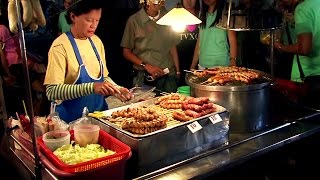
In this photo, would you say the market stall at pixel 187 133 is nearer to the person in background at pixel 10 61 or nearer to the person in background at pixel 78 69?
the person in background at pixel 78 69

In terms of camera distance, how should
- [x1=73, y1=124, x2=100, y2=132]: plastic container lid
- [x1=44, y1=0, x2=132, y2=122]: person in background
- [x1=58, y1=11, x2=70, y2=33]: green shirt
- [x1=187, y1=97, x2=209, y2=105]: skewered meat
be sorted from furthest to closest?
[x1=58, y1=11, x2=70, y2=33]: green shirt < [x1=187, y1=97, x2=209, y2=105]: skewered meat < [x1=44, y1=0, x2=132, y2=122]: person in background < [x1=73, y1=124, x2=100, y2=132]: plastic container lid

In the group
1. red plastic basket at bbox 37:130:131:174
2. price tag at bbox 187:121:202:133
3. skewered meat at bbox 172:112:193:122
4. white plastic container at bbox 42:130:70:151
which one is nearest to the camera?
red plastic basket at bbox 37:130:131:174

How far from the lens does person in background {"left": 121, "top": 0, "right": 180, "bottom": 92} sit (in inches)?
192

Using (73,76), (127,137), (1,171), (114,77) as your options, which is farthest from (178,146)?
(114,77)

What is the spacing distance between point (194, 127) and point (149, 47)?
258cm

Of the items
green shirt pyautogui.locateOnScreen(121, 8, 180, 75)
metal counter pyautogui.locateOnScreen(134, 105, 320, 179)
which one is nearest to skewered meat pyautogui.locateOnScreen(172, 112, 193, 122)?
metal counter pyautogui.locateOnScreen(134, 105, 320, 179)

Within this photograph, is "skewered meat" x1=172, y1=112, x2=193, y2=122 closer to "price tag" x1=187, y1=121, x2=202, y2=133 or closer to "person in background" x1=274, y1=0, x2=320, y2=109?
"price tag" x1=187, y1=121, x2=202, y2=133

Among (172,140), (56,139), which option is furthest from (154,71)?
(56,139)

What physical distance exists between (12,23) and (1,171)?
1877mm

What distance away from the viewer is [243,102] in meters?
3.04

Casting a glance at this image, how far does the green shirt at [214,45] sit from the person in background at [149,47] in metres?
0.59

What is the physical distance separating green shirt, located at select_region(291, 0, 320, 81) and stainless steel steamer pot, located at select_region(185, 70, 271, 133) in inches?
51.5

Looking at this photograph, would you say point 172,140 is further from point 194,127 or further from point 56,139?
point 56,139

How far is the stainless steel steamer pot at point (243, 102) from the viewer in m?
3.03
